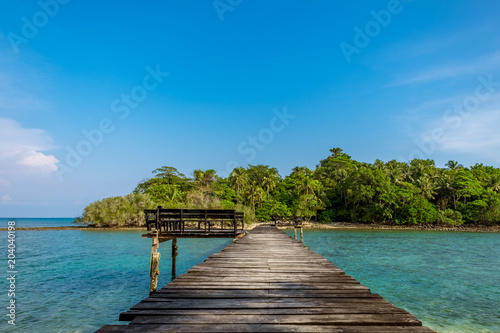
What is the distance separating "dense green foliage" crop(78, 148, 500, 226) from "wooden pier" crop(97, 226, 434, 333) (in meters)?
47.6

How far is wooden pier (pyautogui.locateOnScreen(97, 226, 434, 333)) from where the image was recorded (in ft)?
11.0

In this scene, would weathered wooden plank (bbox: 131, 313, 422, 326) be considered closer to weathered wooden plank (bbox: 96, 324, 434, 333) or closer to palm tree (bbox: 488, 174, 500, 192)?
weathered wooden plank (bbox: 96, 324, 434, 333)

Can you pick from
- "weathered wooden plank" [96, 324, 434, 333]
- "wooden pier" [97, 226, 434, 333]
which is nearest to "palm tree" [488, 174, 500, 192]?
"wooden pier" [97, 226, 434, 333]

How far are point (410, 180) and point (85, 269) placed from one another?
247 feet

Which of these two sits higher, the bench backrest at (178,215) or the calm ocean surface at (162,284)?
the bench backrest at (178,215)

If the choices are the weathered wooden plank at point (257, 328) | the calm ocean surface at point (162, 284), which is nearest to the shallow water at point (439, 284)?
the calm ocean surface at point (162, 284)

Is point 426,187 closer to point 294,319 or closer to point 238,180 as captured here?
point 238,180

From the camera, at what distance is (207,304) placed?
4223mm

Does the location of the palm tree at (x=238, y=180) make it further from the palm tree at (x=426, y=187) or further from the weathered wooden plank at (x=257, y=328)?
the weathered wooden plank at (x=257, y=328)

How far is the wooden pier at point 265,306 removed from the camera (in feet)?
11.0

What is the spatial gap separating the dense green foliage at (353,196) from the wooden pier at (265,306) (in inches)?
1874

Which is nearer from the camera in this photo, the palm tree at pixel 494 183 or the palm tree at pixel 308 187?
the palm tree at pixel 494 183

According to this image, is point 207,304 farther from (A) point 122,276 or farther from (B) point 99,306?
(A) point 122,276

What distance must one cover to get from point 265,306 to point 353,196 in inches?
2795
